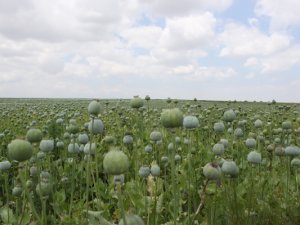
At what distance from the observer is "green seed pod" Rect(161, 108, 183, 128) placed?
2.00m

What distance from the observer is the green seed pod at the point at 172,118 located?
2000mm

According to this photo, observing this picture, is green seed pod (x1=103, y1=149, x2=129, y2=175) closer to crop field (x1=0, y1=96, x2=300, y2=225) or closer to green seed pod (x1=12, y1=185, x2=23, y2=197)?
crop field (x1=0, y1=96, x2=300, y2=225)

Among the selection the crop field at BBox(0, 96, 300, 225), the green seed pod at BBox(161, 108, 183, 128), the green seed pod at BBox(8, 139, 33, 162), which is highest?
the green seed pod at BBox(161, 108, 183, 128)

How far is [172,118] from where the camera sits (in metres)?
2.00

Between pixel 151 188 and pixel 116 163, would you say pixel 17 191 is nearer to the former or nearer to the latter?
pixel 151 188

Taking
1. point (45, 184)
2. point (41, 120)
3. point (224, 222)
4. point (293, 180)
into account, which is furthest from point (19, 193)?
point (41, 120)

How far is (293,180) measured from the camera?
4863mm

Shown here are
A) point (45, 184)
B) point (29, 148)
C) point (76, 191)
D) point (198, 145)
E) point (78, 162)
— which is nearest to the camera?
→ point (29, 148)

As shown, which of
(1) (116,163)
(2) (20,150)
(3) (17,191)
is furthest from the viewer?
(3) (17,191)

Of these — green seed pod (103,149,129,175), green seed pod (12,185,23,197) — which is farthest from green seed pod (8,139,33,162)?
green seed pod (12,185,23,197)

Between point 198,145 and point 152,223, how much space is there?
3134mm

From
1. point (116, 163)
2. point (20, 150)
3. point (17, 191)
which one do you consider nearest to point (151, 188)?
point (17, 191)

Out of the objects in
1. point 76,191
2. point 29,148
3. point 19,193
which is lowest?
point 76,191

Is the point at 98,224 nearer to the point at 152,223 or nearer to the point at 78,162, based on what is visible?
the point at 152,223
